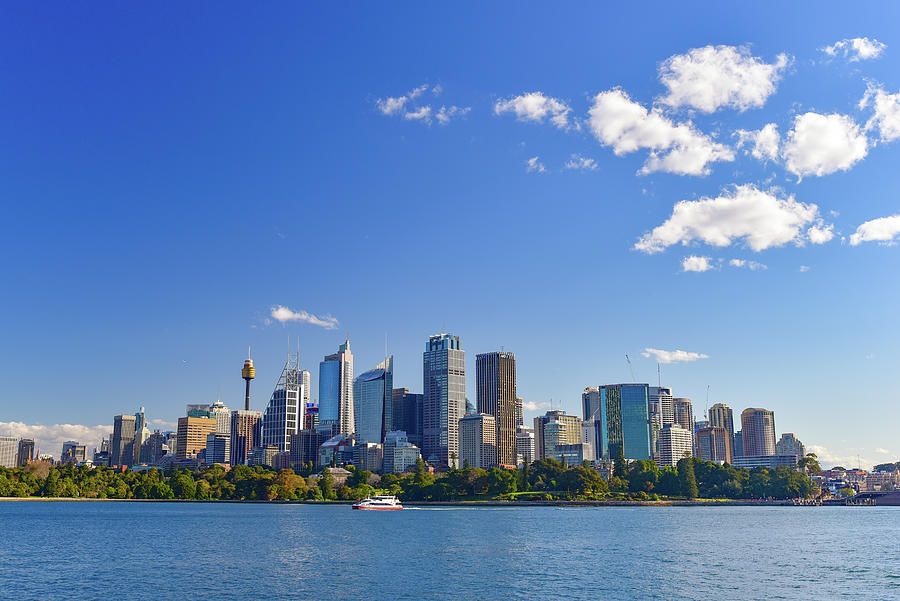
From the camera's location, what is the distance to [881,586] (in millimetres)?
84812

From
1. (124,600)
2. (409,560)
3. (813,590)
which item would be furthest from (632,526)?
(124,600)

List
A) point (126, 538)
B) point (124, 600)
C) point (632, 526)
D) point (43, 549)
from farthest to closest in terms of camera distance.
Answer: point (632, 526), point (126, 538), point (43, 549), point (124, 600)

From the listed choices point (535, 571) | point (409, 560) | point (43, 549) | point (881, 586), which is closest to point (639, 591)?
point (535, 571)

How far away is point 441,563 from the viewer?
99.6 meters

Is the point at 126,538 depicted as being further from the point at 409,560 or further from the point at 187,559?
the point at 409,560

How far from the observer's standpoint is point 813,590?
8162cm

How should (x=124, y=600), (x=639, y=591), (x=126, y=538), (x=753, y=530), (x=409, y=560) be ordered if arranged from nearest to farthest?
(x=124, y=600)
(x=639, y=591)
(x=409, y=560)
(x=126, y=538)
(x=753, y=530)

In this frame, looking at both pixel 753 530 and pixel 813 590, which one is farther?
pixel 753 530

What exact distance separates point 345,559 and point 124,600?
3536cm

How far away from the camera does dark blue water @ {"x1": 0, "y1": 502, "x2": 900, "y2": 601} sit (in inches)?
3137

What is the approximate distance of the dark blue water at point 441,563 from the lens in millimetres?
79688

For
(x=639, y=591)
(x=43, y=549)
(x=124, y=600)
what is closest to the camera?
(x=124, y=600)

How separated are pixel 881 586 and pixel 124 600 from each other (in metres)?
71.8

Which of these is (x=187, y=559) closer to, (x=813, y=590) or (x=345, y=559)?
(x=345, y=559)
